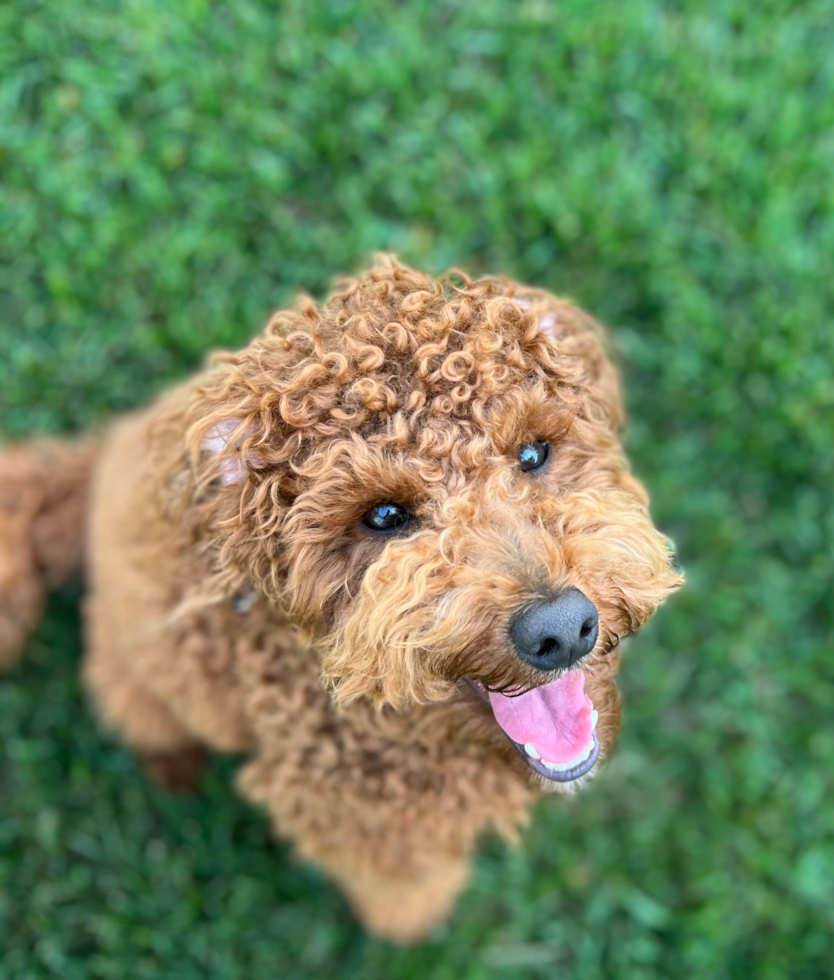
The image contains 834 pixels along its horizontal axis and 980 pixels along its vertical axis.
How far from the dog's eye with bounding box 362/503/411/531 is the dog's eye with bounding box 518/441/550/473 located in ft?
0.88

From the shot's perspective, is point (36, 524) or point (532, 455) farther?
point (36, 524)

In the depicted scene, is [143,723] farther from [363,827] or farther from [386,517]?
[386,517]

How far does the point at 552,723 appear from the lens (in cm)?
190

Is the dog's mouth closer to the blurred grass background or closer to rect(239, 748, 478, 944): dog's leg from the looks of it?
rect(239, 748, 478, 944): dog's leg

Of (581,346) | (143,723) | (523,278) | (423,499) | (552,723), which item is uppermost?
(581,346)

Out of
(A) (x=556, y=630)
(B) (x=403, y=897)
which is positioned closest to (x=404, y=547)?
(A) (x=556, y=630)

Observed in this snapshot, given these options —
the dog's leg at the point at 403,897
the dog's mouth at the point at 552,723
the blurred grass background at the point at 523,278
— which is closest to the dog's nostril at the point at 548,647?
the dog's mouth at the point at 552,723

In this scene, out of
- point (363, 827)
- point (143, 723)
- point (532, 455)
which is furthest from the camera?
point (143, 723)

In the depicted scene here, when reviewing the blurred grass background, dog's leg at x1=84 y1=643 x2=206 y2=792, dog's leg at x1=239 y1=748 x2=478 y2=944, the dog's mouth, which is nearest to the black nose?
the dog's mouth

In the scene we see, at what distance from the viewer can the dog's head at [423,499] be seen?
1619mm

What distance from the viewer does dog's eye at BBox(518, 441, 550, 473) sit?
5.86ft

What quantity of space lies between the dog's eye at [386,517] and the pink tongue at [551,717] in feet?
1.48

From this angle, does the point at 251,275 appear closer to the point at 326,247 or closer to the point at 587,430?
the point at 326,247

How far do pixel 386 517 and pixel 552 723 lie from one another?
614mm
